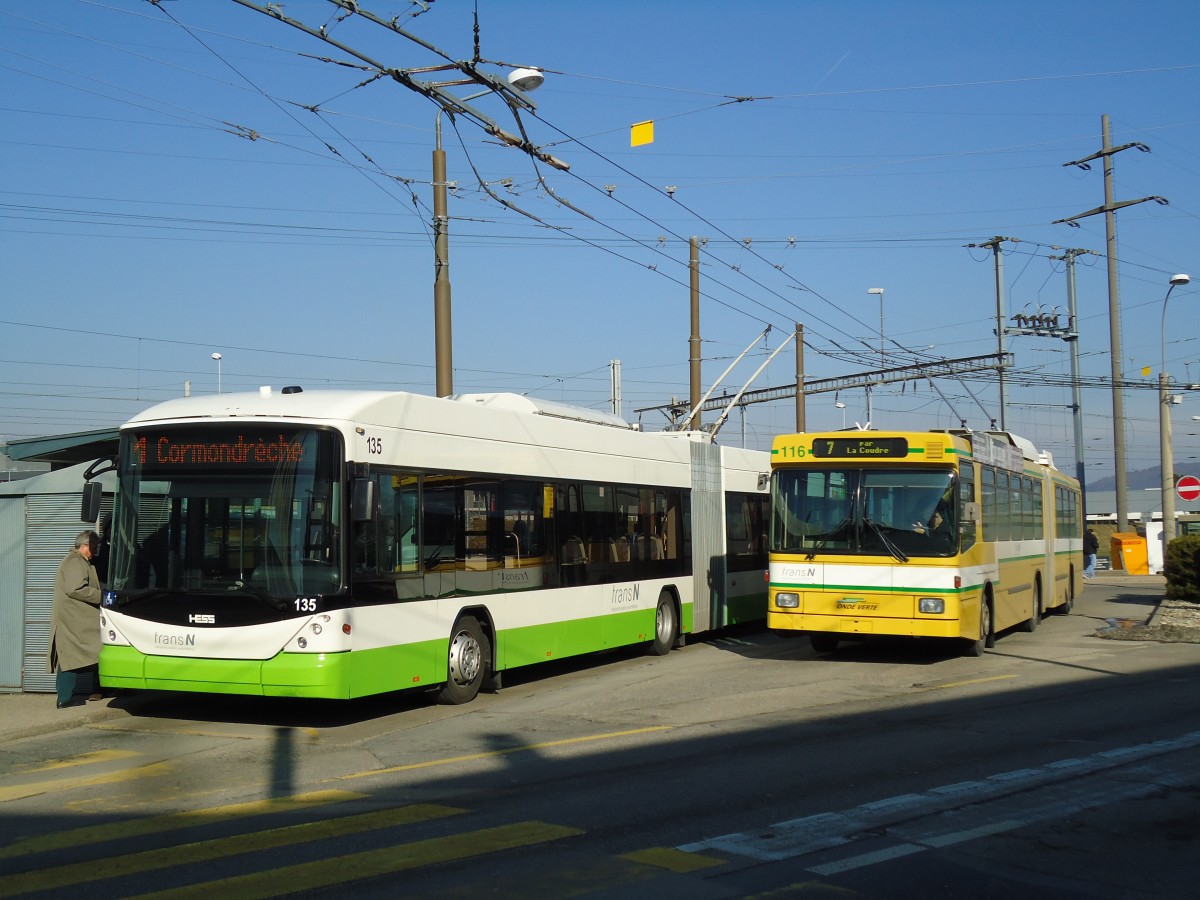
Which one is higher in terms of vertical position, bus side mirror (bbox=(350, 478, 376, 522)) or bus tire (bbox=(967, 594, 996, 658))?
bus side mirror (bbox=(350, 478, 376, 522))

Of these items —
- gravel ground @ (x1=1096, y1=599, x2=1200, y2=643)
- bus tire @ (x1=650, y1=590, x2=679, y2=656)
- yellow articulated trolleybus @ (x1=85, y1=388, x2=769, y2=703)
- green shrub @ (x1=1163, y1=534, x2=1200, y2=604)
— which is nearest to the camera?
yellow articulated trolleybus @ (x1=85, y1=388, x2=769, y2=703)

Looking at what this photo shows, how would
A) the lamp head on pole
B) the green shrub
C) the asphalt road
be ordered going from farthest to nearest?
the green shrub < the lamp head on pole < the asphalt road

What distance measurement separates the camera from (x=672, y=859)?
621 centimetres

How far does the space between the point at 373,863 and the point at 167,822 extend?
180 cm

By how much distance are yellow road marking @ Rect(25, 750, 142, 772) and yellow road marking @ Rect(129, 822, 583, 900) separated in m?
4.05

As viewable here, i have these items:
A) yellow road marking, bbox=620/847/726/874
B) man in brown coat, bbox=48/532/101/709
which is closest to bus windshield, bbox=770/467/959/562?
man in brown coat, bbox=48/532/101/709

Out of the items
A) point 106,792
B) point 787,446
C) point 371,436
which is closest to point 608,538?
point 787,446

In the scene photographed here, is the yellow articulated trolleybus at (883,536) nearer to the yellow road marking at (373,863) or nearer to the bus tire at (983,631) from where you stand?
the bus tire at (983,631)

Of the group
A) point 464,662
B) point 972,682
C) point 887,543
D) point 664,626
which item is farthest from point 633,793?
point 664,626

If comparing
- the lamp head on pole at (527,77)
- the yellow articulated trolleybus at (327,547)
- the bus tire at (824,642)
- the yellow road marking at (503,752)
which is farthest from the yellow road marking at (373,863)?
the bus tire at (824,642)

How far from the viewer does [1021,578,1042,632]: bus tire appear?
67.3 ft

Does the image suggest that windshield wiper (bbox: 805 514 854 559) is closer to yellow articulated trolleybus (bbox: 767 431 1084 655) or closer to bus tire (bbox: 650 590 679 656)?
yellow articulated trolleybus (bbox: 767 431 1084 655)

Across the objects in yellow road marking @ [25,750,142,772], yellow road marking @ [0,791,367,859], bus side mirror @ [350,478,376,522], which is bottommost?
yellow road marking @ [25,750,142,772]

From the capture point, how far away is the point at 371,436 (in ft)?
35.8
